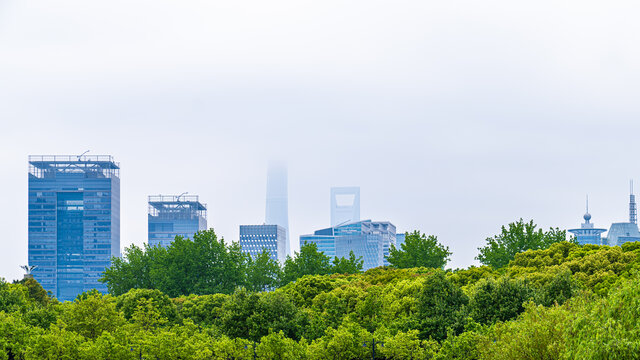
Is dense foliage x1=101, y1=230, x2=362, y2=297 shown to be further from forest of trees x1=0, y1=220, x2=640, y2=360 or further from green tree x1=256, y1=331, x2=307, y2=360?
green tree x1=256, y1=331, x2=307, y2=360

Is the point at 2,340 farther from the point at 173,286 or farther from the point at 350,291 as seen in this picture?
the point at 173,286

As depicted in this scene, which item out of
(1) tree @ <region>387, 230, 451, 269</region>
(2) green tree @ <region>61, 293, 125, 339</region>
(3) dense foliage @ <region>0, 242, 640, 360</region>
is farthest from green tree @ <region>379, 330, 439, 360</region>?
(1) tree @ <region>387, 230, 451, 269</region>

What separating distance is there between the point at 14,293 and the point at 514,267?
39.5 meters

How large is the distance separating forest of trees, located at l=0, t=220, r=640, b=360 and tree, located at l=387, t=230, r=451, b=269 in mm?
20931

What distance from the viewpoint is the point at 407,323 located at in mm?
46312

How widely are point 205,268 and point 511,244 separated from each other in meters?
37.3

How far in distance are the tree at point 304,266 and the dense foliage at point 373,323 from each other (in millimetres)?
28316

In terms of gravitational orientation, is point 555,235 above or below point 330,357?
above

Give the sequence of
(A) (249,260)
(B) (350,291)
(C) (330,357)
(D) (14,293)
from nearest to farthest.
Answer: (C) (330,357) < (B) (350,291) < (D) (14,293) < (A) (249,260)

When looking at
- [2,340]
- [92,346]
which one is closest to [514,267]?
[92,346]

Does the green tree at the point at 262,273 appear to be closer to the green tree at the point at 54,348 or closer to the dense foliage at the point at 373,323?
the dense foliage at the point at 373,323

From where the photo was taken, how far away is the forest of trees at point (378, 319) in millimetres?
31141

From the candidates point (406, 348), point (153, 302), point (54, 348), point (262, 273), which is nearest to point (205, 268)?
point (262, 273)

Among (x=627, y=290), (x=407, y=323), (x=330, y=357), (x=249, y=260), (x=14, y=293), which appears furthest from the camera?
(x=249, y=260)
